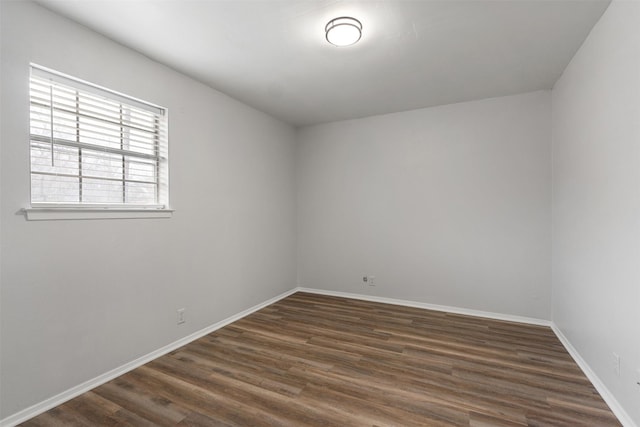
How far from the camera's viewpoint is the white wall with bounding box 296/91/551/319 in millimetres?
3428

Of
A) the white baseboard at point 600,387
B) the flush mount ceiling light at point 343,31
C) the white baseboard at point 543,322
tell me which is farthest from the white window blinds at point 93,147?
the white baseboard at point 600,387

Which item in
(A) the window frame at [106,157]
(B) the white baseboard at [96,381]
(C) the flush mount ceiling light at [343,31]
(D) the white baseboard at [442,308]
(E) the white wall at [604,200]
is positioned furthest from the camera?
(D) the white baseboard at [442,308]

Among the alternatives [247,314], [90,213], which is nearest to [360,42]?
[90,213]

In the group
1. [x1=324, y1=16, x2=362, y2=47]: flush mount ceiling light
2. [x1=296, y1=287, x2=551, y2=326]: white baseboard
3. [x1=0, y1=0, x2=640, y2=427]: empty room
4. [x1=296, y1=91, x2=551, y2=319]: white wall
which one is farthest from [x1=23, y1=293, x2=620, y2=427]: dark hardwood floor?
[x1=324, y1=16, x2=362, y2=47]: flush mount ceiling light

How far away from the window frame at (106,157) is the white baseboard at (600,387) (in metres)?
3.69

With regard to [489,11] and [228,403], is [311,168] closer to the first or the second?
[489,11]

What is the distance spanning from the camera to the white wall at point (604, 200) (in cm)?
169

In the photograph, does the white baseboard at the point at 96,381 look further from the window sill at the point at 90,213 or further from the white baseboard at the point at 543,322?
the white baseboard at the point at 543,322

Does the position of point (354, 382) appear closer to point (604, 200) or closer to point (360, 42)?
point (604, 200)

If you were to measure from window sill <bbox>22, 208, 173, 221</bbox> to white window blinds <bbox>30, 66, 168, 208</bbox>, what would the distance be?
0.05 m

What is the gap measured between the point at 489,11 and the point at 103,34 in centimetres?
290

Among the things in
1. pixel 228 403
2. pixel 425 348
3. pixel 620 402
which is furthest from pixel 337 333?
pixel 620 402

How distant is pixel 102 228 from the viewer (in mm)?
2264

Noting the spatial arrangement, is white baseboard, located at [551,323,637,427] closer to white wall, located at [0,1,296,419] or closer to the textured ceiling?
the textured ceiling
